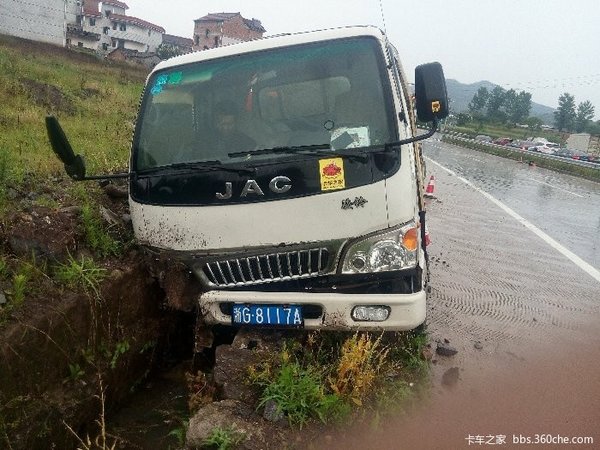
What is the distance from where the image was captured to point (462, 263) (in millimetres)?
6512

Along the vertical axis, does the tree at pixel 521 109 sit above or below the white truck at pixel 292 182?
above

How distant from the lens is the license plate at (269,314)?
316 centimetres

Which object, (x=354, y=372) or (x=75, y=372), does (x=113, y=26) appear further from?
(x=354, y=372)

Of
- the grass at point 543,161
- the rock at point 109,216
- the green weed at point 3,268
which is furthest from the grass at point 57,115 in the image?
the grass at point 543,161

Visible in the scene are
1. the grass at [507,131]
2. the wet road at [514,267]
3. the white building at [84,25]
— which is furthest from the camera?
the grass at [507,131]

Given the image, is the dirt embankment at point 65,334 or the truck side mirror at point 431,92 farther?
the truck side mirror at point 431,92

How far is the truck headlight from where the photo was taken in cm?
304

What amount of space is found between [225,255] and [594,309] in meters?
4.19

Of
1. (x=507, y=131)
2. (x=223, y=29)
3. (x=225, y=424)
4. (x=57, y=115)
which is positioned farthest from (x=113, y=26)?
(x=225, y=424)

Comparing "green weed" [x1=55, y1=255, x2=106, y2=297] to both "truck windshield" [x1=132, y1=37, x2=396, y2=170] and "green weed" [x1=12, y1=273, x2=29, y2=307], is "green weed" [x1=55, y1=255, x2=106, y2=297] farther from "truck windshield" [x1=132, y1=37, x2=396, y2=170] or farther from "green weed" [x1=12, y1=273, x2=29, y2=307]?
"truck windshield" [x1=132, y1=37, x2=396, y2=170]

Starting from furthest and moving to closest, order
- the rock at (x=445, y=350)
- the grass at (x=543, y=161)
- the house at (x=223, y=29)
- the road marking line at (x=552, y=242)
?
the house at (x=223, y=29), the grass at (x=543, y=161), the road marking line at (x=552, y=242), the rock at (x=445, y=350)

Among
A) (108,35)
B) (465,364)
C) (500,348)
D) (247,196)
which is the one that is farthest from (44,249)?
(108,35)

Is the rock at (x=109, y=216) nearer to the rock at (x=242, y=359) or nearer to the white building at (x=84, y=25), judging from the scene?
the rock at (x=242, y=359)

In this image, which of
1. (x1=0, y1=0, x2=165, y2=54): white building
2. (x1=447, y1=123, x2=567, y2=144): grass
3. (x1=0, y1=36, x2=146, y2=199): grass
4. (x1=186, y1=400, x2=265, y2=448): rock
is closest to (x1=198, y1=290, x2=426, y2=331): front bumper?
(x1=186, y1=400, x2=265, y2=448): rock
